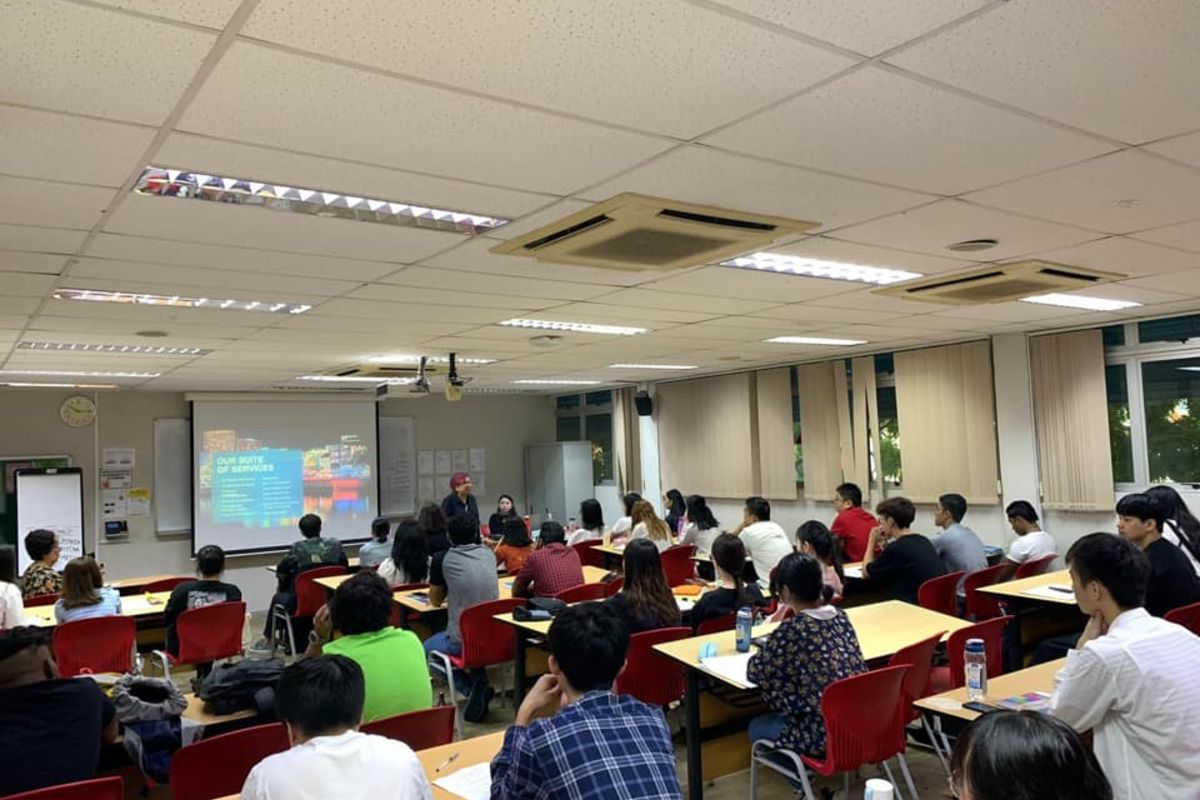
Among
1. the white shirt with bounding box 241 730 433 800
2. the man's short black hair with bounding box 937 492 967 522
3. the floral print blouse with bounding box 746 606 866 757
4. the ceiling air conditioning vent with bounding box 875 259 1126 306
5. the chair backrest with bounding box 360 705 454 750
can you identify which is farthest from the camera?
the man's short black hair with bounding box 937 492 967 522

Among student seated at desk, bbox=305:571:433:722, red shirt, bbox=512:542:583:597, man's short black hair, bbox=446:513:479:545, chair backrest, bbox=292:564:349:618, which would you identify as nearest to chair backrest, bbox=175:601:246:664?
chair backrest, bbox=292:564:349:618

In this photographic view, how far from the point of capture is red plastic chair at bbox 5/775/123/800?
233 centimetres

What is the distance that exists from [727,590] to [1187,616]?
2.28m

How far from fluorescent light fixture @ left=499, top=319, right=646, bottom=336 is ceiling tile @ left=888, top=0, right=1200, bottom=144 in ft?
13.0

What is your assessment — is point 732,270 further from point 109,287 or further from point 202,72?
point 109,287

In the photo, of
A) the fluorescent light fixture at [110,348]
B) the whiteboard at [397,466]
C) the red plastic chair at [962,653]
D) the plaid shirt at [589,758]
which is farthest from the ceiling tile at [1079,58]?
the whiteboard at [397,466]

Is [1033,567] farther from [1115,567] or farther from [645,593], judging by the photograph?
[1115,567]

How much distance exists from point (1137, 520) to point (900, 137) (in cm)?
303

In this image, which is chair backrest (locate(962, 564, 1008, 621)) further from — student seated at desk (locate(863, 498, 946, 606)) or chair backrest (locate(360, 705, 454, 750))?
chair backrest (locate(360, 705, 454, 750))

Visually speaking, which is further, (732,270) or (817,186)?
(732,270)

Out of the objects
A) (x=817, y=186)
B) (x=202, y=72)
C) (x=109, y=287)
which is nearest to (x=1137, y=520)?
(x=817, y=186)

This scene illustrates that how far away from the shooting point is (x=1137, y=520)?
169 inches

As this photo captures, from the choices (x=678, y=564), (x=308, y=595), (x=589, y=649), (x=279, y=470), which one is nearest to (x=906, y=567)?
(x=678, y=564)

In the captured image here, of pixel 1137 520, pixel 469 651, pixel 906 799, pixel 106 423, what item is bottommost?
pixel 906 799
